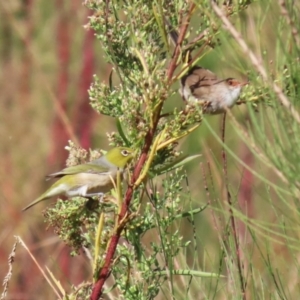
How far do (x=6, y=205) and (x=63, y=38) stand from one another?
167 cm

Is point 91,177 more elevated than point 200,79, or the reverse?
point 200,79

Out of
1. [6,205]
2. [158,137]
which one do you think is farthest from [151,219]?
[6,205]

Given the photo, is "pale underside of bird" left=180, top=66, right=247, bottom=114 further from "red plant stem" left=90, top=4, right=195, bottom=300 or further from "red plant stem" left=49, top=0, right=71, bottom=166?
"red plant stem" left=49, top=0, right=71, bottom=166

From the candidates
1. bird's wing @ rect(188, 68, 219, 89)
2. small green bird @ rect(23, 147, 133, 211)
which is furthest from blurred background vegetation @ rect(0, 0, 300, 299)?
small green bird @ rect(23, 147, 133, 211)

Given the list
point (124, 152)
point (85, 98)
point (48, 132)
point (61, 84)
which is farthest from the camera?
point (48, 132)

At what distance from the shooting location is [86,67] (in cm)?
668

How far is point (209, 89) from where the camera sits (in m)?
2.76

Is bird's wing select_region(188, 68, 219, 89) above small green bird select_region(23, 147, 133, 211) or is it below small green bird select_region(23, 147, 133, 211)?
above

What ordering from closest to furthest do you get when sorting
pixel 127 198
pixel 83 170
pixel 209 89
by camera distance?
pixel 127 198 → pixel 83 170 → pixel 209 89

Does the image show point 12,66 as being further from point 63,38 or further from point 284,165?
point 284,165

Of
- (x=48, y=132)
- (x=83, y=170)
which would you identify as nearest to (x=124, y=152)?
(x=83, y=170)

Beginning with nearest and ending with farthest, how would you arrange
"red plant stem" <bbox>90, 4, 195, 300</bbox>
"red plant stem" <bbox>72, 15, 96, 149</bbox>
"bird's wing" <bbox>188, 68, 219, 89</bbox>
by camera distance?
"red plant stem" <bbox>90, 4, 195, 300</bbox> → "bird's wing" <bbox>188, 68, 219, 89</bbox> → "red plant stem" <bbox>72, 15, 96, 149</bbox>

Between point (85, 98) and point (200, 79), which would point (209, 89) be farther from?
point (85, 98)

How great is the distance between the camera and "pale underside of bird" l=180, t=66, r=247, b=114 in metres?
2.51
